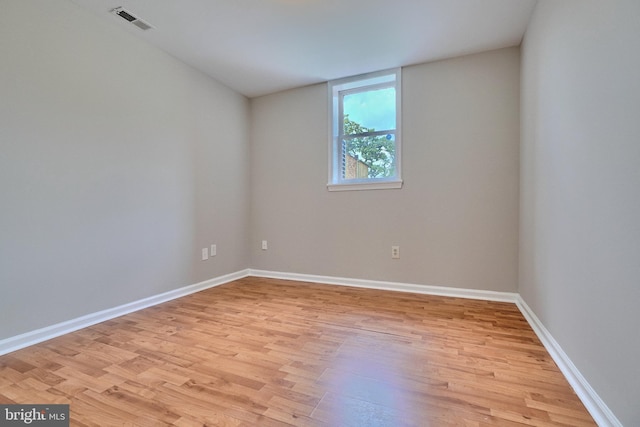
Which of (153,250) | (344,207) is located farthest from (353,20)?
(153,250)

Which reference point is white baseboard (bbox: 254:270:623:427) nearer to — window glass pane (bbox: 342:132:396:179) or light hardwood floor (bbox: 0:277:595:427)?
light hardwood floor (bbox: 0:277:595:427)

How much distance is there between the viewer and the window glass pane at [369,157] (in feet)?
9.76

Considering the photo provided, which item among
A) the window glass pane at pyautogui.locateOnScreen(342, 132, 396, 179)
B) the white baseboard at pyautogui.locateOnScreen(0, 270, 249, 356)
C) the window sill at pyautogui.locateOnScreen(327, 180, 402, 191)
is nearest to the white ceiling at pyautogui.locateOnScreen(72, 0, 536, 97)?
the window glass pane at pyautogui.locateOnScreen(342, 132, 396, 179)

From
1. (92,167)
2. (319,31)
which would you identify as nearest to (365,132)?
(319,31)

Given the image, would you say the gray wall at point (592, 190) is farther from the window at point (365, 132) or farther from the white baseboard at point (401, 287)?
the window at point (365, 132)

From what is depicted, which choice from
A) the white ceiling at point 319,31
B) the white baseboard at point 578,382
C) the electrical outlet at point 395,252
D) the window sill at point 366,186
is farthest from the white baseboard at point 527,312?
the white ceiling at point 319,31

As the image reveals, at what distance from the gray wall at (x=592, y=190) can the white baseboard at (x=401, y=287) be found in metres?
0.68

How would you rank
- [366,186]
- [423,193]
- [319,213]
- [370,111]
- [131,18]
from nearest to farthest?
[131,18] < [423,193] < [366,186] < [370,111] < [319,213]

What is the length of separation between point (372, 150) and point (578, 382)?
7.83 ft

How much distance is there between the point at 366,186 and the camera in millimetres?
2986

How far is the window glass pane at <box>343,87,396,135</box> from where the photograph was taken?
2977mm

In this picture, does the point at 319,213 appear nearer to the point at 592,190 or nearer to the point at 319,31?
the point at 319,31

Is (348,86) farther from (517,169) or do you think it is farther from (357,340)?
(357,340)

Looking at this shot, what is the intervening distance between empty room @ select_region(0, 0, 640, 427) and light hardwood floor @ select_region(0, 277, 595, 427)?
0.01m
